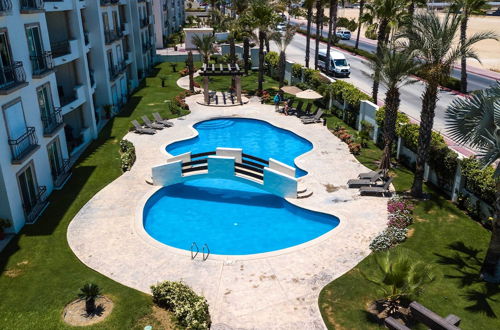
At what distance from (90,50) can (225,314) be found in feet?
96.5

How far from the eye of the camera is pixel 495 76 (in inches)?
2144

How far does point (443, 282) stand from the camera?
17.0 m

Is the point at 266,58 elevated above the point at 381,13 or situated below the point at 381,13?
below

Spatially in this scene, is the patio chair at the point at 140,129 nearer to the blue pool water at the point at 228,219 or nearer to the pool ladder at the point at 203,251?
the blue pool water at the point at 228,219

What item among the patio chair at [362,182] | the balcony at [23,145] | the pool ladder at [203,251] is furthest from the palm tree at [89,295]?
the patio chair at [362,182]

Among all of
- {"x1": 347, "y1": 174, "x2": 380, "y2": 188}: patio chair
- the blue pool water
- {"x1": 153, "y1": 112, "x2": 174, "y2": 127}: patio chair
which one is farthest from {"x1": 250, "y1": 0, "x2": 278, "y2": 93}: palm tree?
{"x1": 347, "y1": 174, "x2": 380, "y2": 188}: patio chair

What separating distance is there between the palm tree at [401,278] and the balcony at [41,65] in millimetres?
20286

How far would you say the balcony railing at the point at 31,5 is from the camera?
73.2 ft

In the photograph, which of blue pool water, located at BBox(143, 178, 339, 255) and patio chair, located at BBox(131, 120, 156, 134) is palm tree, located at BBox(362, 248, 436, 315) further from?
patio chair, located at BBox(131, 120, 156, 134)

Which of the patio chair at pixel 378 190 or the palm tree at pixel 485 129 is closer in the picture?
the palm tree at pixel 485 129

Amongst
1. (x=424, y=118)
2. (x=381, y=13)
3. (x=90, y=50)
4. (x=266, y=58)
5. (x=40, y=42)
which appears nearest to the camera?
(x=424, y=118)

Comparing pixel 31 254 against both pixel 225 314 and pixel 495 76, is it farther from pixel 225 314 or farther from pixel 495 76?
pixel 495 76

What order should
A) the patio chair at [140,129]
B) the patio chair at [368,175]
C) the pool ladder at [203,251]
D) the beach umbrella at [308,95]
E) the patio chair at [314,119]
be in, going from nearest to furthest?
the pool ladder at [203,251] → the patio chair at [368,175] → the patio chair at [140,129] → the patio chair at [314,119] → the beach umbrella at [308,95]

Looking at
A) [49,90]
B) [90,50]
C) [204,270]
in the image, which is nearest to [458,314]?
[204,270]
